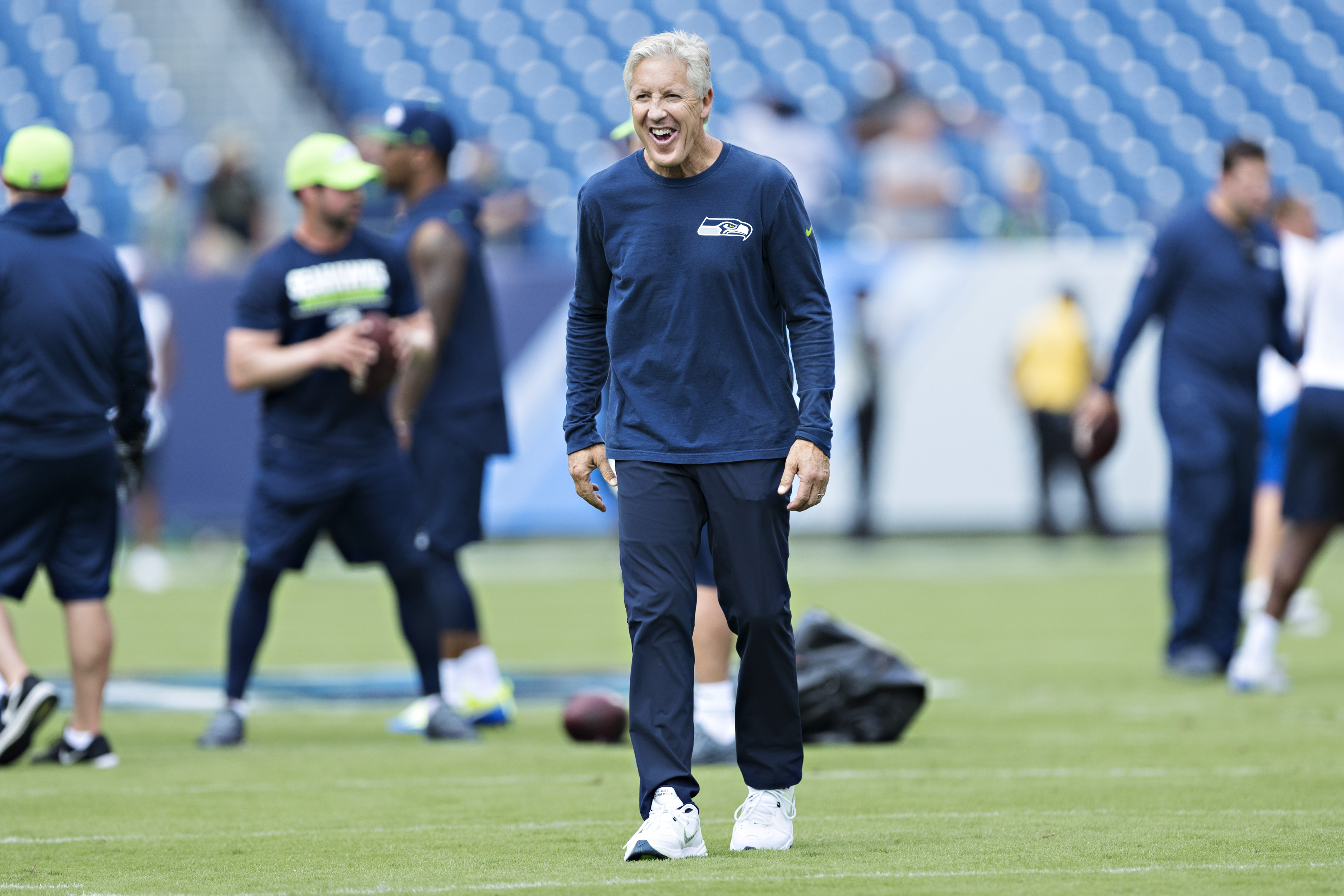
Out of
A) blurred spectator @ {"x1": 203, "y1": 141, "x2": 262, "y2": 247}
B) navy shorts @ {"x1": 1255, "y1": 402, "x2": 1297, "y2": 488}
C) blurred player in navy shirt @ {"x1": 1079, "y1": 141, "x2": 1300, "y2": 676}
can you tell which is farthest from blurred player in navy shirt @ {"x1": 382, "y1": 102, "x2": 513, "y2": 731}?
blurred spectator @ {"x1": 203, "y1": 141, "x2": 262, "y2": 247}

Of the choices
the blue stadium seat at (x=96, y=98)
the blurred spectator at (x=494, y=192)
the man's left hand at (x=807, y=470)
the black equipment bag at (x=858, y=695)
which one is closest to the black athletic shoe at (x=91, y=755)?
the black equipment bag at (x=858, y=695)

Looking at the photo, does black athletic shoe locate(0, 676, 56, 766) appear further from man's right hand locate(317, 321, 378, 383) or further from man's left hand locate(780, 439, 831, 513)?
man's left hand locate(780, 439, 831, 513)

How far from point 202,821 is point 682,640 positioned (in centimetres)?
171

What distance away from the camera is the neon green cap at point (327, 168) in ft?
25.1

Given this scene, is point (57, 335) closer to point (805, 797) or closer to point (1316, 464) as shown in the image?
point (805, 797)

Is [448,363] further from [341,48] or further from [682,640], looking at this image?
[341,48]

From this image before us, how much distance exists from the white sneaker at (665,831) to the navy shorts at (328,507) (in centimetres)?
326

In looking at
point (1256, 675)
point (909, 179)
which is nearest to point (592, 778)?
point (1256, 675)

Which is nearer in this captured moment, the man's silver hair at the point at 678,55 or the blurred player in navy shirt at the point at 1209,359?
the man's silver hair at the point at 678,55

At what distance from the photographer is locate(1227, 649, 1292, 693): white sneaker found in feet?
29.5

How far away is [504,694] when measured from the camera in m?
8.33

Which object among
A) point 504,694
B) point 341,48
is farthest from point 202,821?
point 341,48

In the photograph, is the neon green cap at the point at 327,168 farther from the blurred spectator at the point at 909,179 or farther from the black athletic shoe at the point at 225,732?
the blurred spectator at the point at 909,179

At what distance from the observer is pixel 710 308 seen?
4.97m
